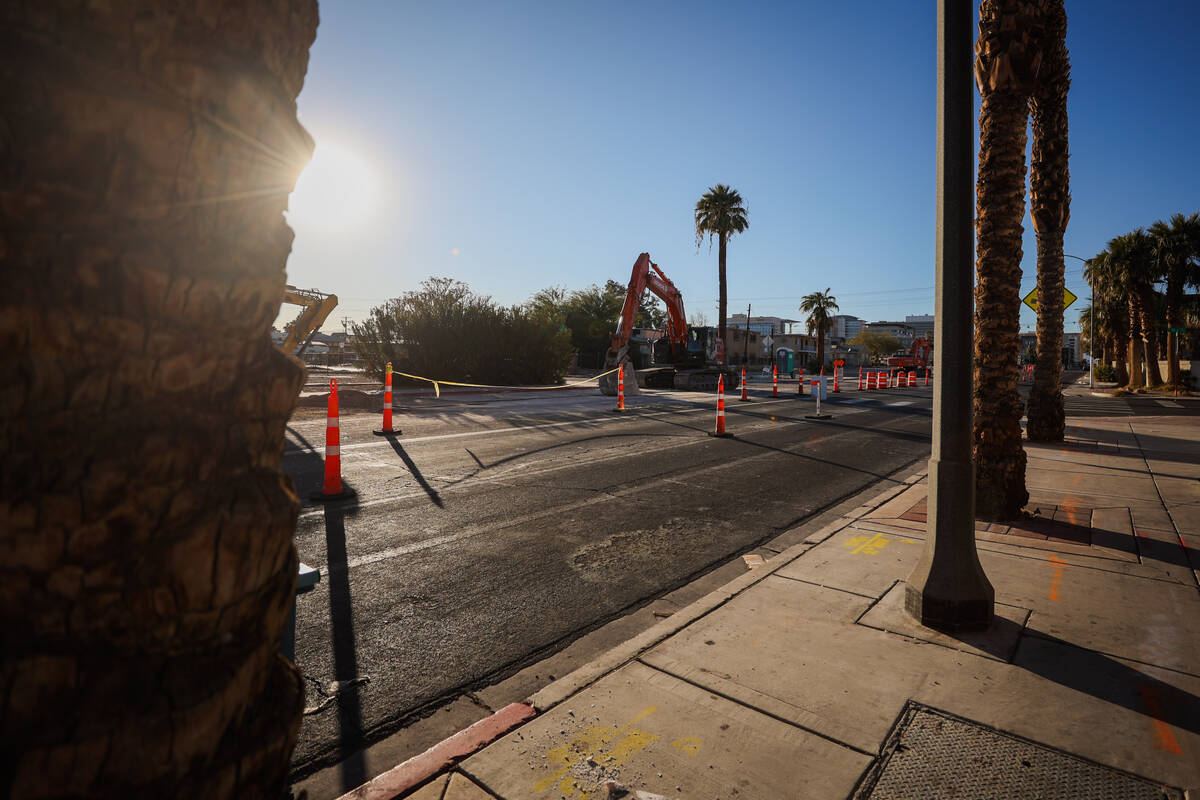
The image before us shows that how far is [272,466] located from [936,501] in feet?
12.4

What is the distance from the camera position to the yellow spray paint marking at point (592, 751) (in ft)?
7.84

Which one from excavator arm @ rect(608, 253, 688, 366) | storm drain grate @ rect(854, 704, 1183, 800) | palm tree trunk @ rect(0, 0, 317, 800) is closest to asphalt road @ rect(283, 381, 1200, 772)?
storm drain grate @ rect(854, 704, 1183, 800)

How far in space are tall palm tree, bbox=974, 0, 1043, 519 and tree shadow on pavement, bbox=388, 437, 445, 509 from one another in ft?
17.4

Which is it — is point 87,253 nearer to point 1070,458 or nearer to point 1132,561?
point 1132,561

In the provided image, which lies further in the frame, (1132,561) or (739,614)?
(1132,561)

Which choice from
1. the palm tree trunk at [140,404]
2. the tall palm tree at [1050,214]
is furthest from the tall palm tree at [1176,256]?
the palm tree trunk at [140,404]

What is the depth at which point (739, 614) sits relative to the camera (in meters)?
3.92

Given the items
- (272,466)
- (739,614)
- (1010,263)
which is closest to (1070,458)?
(1010,263)

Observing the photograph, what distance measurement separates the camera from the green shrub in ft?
83.2

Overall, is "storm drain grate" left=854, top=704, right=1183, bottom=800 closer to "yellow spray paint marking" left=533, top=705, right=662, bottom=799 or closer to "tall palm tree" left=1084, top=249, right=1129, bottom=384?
"yellow spray paint marking" left=533, top=705, right=662, bottom=799

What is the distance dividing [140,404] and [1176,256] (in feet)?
126

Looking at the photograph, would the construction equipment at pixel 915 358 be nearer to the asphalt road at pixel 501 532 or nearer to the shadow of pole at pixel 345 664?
the asphalt road at pixel 501 532

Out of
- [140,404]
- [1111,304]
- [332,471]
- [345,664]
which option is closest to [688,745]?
[345,664]

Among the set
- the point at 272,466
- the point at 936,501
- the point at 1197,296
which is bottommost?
the point at 936,501
